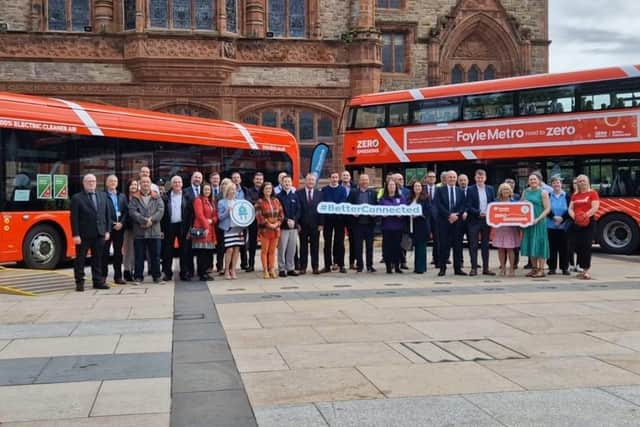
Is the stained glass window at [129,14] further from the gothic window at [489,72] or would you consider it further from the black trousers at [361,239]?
the black trousers at [361,239]

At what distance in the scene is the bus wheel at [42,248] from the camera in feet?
45.2

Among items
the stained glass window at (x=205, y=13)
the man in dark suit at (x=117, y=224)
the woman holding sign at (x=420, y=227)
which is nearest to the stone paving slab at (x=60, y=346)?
the man in dark suit at (x=117, y=224)

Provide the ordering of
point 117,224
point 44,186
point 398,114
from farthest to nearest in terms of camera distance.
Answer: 1. point 398,114
2. point 44,186
3. point 117,224

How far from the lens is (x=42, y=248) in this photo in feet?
46.1

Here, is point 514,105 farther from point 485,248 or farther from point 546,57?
point 546,57

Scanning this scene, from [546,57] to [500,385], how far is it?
97.6 feet

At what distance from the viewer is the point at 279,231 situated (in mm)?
12664

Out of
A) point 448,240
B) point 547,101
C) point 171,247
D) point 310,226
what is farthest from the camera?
point 547,101

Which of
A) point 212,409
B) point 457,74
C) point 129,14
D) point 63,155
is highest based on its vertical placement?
point 129,14

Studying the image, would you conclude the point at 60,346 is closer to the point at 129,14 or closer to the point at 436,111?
the point at 436,111

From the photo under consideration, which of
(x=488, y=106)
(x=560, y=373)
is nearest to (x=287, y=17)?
(x=488, y=106)

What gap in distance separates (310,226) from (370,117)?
8.18 metres

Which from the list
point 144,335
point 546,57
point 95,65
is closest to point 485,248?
point 144,335

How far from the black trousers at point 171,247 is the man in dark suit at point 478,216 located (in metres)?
4.82
